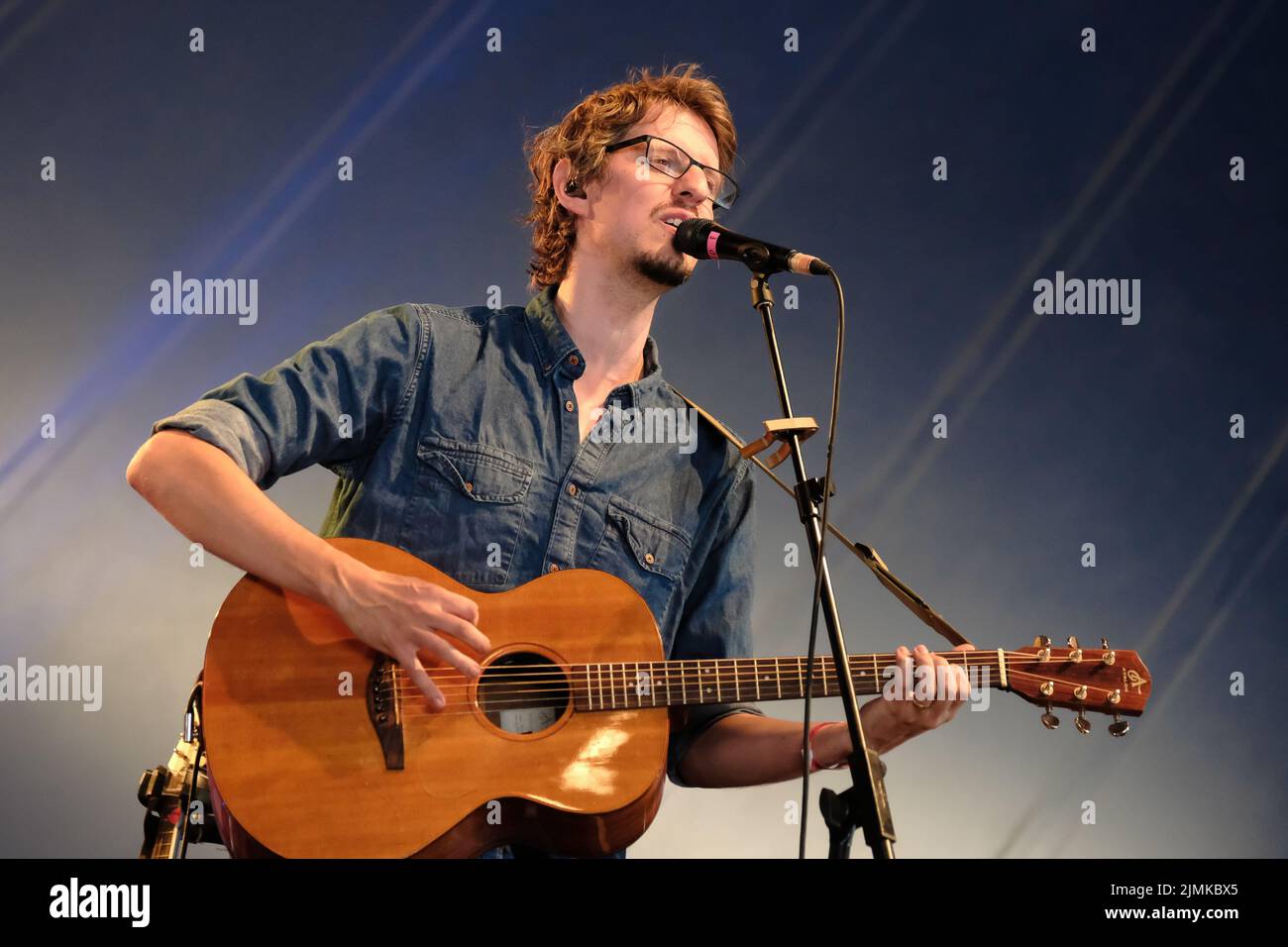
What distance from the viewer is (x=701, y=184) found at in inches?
113

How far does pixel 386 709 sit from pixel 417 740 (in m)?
0.08

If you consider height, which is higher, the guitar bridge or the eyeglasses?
the eyeglasses

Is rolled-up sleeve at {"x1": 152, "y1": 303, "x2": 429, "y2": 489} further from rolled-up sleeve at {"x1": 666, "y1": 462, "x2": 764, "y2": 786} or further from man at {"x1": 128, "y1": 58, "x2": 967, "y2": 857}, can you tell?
rolled-up sleeve at {"x1": 666, "y1": 462, "x2": 764, "y2": 786}

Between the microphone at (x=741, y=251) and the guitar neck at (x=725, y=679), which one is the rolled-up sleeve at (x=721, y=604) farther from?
the microphone at (x=741, y=251)

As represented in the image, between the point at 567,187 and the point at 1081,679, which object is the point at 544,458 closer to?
the point at 567,187

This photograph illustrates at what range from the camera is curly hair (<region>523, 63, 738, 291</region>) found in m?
3.03

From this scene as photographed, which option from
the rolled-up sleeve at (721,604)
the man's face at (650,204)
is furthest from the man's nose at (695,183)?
the rolled-up sleeve at (721,604)

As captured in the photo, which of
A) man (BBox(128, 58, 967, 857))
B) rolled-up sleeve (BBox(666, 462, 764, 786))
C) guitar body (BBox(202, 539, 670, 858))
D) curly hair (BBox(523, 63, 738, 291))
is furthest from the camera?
curly hair (BBox(523, 63, 738, 291))

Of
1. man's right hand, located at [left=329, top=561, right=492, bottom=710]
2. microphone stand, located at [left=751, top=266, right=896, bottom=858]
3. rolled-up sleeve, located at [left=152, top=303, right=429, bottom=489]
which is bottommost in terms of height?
microphone stand, located at [left=751, top=266, right=896, bottom=858]

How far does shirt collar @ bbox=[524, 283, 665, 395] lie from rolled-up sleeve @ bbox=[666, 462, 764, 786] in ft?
1.09

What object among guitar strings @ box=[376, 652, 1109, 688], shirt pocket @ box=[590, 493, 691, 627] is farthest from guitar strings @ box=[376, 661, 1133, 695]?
shirt pocket @ box=[590, 493, 691, 627]

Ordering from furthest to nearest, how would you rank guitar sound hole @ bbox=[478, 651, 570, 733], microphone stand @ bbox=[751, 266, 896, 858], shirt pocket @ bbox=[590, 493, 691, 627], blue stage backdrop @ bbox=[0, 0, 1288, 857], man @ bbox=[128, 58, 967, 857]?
blue stage backdrop @ bbox=[0, 0, 1288, 857] → shirt pocket @ bbox=[590, 493, 691, 627] → guitar sound hole @ bbox=[478, 651, 570, 733] → man @ bbox=[128, 58, 967, 857] → microphone stand @ bbox=[751, 266, 896, 858]

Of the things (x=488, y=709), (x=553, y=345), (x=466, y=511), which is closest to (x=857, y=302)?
(x=553, y=345)

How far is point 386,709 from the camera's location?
88.0 inches
